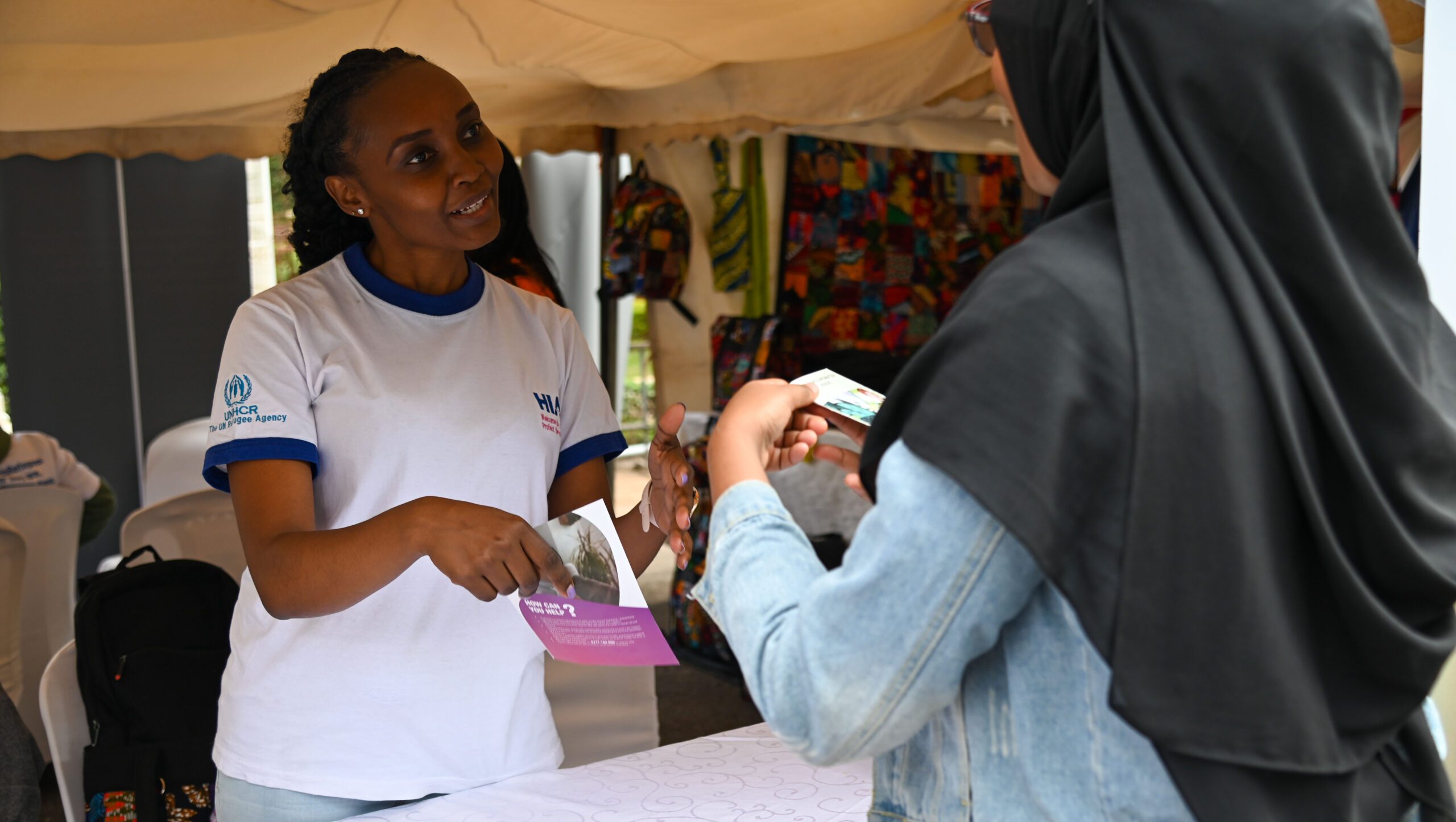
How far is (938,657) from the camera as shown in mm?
830

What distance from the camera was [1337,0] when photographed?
82 centimetres

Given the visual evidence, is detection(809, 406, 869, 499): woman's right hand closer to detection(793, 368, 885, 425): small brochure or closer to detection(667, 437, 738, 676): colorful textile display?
detection(793, 368, 885, 425): small brochure

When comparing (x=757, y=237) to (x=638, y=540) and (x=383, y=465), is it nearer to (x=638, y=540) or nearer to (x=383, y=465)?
(x=638, y=540)

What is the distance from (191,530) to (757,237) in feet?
8.25

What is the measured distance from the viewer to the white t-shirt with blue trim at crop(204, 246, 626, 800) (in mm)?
1658

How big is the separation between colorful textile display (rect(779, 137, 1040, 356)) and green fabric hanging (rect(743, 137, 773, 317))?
0.24 feet

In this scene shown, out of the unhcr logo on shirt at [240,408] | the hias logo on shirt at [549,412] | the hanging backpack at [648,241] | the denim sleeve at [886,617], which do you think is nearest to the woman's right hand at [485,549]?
the unhcr logo on shirt at [240,408]

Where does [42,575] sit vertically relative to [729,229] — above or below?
below

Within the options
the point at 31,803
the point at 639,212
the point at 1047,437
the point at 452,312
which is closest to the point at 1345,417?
the point at 1047,437

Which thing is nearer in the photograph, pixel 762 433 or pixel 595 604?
pixel 762 433

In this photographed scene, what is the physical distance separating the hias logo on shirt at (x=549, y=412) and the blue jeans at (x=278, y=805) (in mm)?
629

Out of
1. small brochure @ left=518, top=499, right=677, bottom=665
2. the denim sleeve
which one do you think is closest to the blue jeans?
small brochure @ left=518, top=499, right=677, bottom=665

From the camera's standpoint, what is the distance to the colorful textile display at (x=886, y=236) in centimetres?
489

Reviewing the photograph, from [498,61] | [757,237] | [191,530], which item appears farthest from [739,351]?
[191,530]
